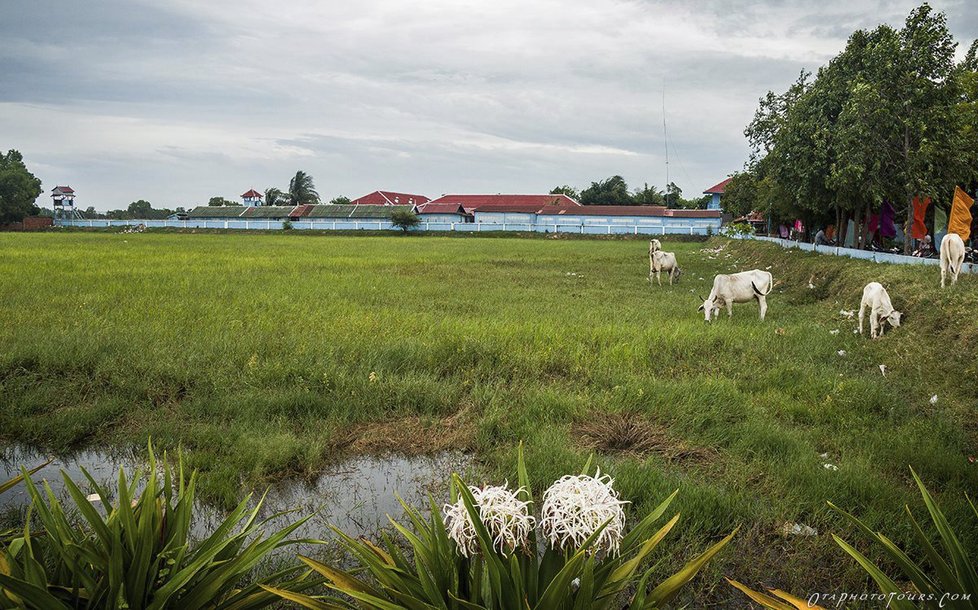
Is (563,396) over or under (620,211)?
under

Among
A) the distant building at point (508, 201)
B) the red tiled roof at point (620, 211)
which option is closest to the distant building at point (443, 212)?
the distant building at point (508, 201)

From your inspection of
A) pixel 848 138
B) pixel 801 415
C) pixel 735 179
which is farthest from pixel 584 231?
pixel 801 415

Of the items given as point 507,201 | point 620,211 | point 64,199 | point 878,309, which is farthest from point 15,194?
point 878,309

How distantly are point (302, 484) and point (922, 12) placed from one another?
19767 millimetres

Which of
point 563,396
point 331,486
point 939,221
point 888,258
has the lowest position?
point 331,486

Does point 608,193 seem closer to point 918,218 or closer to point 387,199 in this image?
point 387,199

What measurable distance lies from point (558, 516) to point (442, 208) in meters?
61.6

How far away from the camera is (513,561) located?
1853 millimetres

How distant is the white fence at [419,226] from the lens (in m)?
51.3

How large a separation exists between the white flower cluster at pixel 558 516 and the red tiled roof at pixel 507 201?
195 ft

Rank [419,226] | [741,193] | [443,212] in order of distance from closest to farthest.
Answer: [741,193]
[419,226]
[443,212]

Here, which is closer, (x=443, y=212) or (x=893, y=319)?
(x=893, y=319)

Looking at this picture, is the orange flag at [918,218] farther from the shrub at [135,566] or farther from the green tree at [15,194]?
the green tree at [15,194]

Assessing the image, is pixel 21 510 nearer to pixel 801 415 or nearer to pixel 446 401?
pixel 446 401
